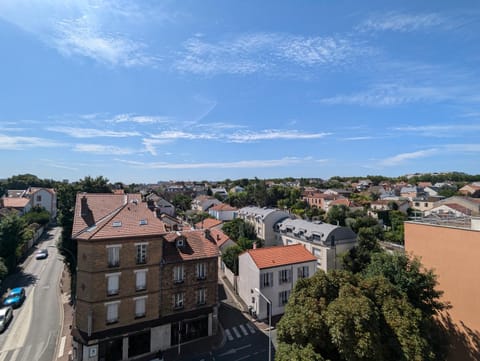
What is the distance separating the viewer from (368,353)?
35.7 feet

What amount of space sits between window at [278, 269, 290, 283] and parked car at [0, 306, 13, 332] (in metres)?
27.6

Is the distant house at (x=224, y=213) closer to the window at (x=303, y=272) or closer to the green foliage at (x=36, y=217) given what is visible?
the green foliage at (x=36, y=217)

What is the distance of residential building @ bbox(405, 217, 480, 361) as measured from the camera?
1537 cm

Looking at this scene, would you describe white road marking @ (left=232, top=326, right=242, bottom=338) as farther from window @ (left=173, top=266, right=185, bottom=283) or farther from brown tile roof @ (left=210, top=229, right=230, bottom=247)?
brown tile roof @ (left=210, top=229, right=230, bottom=247)

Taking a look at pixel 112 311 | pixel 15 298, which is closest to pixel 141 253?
pixel 112 311

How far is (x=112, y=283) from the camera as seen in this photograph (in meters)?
20.8

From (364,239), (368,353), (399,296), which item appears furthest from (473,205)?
(368,353)

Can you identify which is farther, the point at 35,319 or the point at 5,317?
the point at 35,319

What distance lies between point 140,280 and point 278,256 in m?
15.6

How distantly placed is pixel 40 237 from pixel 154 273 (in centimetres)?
4972

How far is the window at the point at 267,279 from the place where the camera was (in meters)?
28.1

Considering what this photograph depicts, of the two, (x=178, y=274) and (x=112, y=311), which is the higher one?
(x=178, y=274)

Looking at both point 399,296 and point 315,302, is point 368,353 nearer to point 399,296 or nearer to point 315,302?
point 315,302

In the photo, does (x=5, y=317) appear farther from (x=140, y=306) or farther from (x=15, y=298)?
(x=140, y=306)
